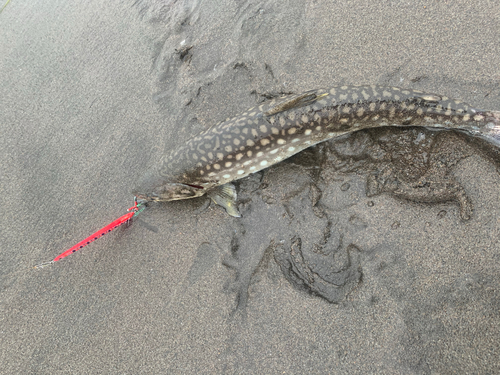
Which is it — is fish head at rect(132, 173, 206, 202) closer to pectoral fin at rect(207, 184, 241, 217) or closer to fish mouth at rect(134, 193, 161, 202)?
fish mouth at rect(134, 193, 161, 202)

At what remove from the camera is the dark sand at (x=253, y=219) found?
2.88 meters

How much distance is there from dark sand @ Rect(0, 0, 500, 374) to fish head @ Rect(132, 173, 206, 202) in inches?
7.8

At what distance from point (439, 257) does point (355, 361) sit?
1.36 m

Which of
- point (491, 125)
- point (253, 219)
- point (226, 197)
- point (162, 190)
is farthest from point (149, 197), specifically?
point (491, 125)

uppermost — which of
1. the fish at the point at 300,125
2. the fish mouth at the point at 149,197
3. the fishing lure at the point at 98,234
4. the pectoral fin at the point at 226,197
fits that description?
the fish at the point at 300,125

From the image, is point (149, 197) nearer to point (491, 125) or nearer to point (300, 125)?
point (300, 125)

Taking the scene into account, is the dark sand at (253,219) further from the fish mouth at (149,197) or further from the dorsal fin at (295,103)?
the dorsal fin at (295,103)

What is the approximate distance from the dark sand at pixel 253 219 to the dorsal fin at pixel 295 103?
0.71 metres

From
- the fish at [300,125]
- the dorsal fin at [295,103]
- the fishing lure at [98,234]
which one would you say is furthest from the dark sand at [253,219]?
the dorsal fin at [295,103]

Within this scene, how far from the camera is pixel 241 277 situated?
328cm

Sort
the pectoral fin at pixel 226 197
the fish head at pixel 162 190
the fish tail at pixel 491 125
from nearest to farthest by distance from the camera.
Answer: the fish tail at pixel 491 125, the pectoral fin at pixel 226 197, the fish head at pixel 162 190

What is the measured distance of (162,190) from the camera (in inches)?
146

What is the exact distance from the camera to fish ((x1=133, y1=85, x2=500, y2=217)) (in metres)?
3.20

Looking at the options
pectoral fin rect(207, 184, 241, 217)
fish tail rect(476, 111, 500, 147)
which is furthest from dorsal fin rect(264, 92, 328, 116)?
fish tail rect(476, 111, 500, 147)
